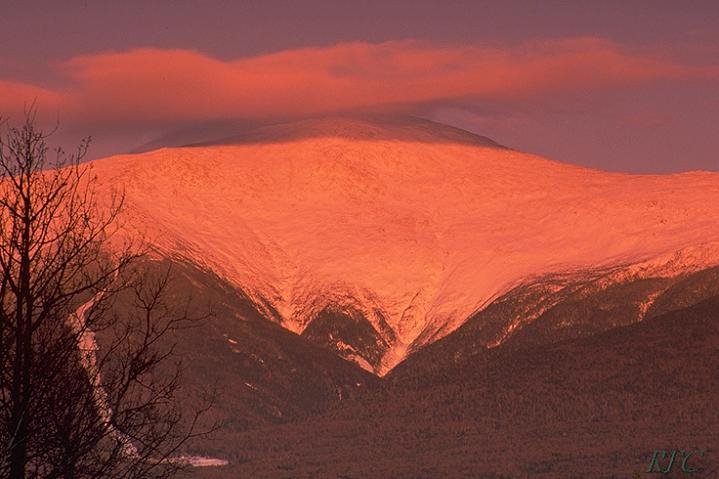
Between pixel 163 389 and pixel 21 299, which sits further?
pixel 163 389

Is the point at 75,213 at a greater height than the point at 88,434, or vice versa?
the point at 75,213

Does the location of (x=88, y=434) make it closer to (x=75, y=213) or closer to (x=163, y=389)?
(x=163, y=389)

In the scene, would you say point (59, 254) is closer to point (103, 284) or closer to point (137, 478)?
point (103, 284)

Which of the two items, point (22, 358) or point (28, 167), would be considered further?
point (28, 167)

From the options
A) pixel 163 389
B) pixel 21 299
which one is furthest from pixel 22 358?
pixel 163 389

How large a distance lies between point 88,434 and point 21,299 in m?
4.07

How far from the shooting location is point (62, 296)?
159 ft

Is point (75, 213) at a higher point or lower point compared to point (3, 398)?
higher

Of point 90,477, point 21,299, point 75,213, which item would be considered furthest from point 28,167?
point 90,477

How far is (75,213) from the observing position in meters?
52.2

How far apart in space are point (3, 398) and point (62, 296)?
3092mm

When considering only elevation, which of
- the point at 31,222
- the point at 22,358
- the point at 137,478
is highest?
the point at 31,222

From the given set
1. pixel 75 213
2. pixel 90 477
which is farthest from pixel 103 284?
pixel 90 477

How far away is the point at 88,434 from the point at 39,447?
133cm
